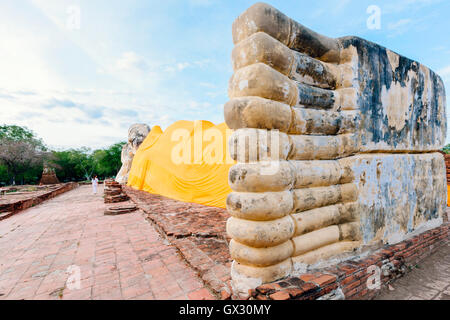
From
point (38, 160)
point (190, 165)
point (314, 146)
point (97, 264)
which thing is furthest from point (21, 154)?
point (314, 146)

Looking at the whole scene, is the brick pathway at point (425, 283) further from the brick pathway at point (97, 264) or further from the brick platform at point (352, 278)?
the brick pathway at point (97, 264)

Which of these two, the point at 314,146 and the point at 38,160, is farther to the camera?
the point at 38,160

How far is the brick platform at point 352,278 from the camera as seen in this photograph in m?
1.64

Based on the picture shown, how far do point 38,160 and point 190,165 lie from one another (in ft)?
86.7

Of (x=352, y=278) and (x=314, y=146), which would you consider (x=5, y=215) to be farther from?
(x=352, y=278)

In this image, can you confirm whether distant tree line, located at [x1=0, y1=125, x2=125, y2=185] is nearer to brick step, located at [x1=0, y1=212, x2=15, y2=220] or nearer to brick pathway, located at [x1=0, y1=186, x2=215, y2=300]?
brick step, located at [x1=0, y1=212, x2=15, y2=220]

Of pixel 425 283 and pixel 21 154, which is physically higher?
pixel 21 154

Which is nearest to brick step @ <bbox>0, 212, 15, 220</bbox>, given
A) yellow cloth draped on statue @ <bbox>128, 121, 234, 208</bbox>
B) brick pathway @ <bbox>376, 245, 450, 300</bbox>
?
yellow cloth draped on statue @ <bbox>128, 121, 234, 208</bbox>

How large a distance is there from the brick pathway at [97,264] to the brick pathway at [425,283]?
2098 mm

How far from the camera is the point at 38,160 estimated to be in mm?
24203

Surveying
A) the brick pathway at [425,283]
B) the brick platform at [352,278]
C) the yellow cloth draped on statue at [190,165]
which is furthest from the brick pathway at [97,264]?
the yellow cloth draped on statue at [190,165]

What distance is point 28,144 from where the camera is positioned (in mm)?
23219
